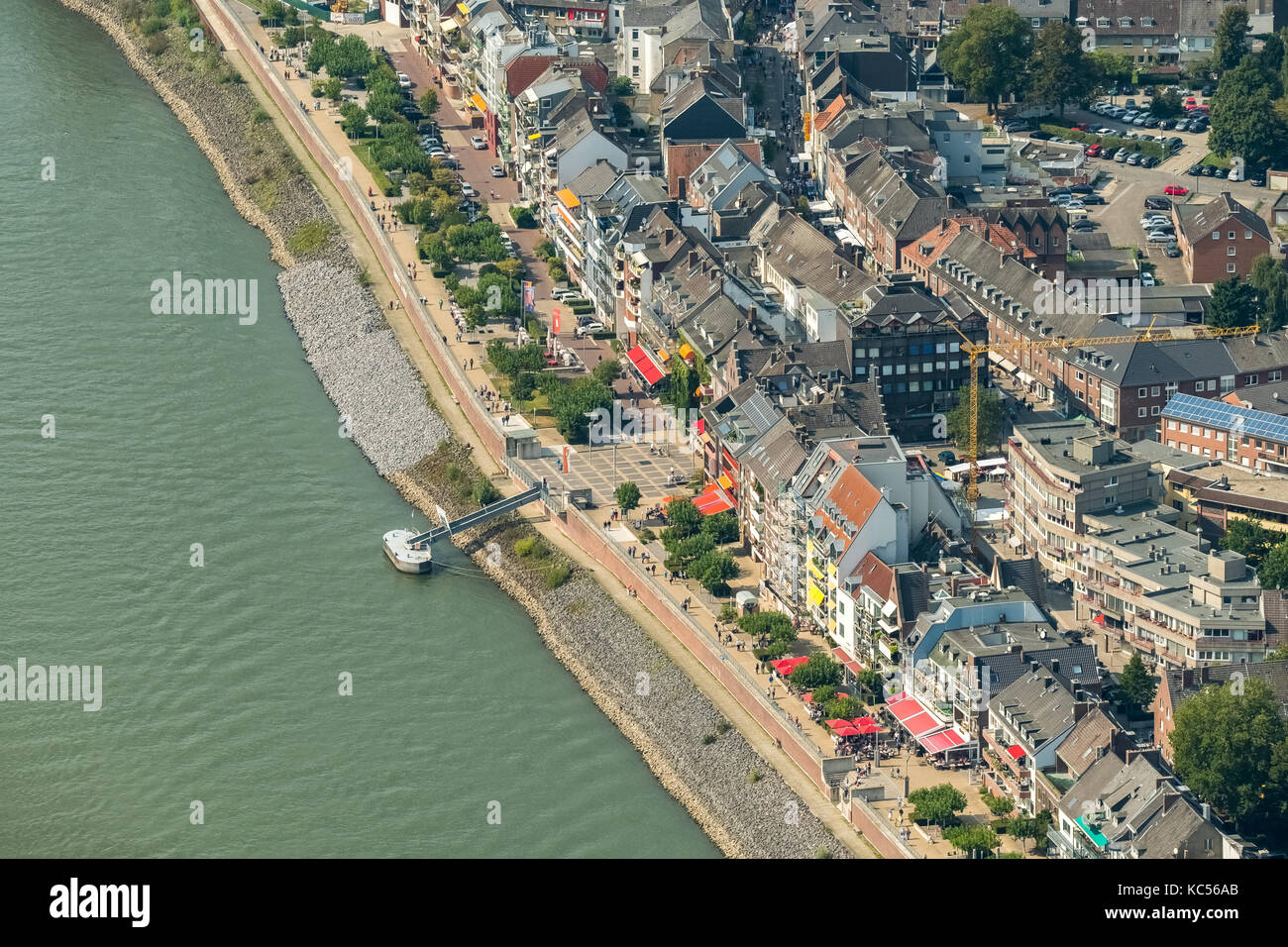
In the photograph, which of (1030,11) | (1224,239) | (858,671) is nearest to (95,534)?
(858,671)

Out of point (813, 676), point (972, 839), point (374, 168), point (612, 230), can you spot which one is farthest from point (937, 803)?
point (374, 168)

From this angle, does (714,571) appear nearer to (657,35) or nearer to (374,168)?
(374,168)

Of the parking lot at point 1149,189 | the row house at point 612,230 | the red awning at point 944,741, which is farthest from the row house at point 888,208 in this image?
the red awning at point 944,741

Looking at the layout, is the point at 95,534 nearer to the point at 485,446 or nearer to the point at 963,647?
the point at 485,446

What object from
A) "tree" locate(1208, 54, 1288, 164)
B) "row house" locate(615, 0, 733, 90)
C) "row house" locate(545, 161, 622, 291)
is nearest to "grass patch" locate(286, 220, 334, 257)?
"row house" locate(545, 161, 622, 291)

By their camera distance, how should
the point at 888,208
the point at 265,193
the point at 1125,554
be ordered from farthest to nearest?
1. the point at 265,193
2. the point at 888,208
3. the point at 1125,554

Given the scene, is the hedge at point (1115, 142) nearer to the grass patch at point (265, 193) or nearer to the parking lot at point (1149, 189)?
the parking lot at point (1149, 189)
